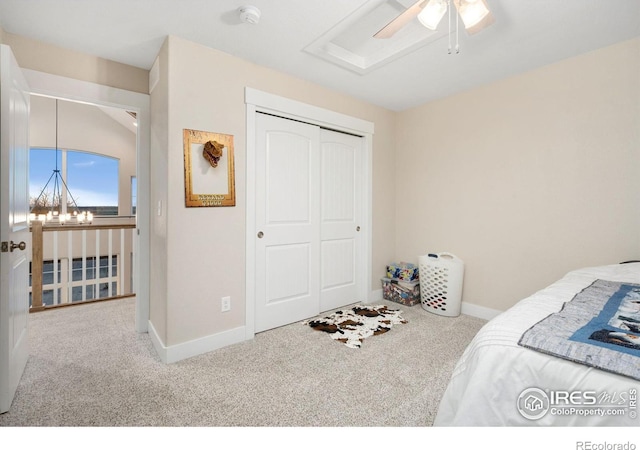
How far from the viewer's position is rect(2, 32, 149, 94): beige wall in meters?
2.12

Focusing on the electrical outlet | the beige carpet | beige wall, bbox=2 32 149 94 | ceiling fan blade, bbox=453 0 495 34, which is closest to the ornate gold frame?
the electrical outlet

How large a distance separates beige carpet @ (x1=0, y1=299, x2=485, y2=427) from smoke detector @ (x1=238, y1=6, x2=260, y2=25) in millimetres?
2323

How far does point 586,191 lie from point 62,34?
4103 mm

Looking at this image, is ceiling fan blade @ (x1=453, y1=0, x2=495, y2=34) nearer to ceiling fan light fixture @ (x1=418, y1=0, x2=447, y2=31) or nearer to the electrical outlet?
ceiling fan light fixture @ (x1=418, y1=0, x2=447, y2=31)

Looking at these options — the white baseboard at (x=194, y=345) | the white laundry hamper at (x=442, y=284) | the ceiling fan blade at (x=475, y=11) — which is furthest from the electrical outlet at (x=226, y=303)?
the ceiling fan blade at (x=475, y=11)

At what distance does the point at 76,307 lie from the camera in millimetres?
3320

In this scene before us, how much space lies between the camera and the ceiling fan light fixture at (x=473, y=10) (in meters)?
1.48

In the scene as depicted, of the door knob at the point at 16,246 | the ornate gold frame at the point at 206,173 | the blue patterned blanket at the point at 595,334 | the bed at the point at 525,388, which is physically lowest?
the bed at the point at 525,388

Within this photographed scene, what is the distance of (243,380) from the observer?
1913mm

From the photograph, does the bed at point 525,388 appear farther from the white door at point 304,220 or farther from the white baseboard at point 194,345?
the white door at point 304,220

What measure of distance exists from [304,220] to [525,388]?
2.32m

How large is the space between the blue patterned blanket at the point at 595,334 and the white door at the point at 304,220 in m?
2.11

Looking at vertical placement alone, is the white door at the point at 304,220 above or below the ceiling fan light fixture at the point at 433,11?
below

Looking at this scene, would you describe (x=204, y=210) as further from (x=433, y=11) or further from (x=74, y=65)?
(x=433, y=11)
